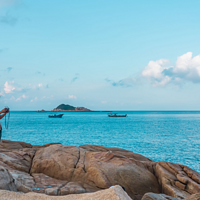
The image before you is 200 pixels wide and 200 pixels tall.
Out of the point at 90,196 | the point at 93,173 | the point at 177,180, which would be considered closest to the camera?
the point at 90,196

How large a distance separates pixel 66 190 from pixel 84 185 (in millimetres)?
1492

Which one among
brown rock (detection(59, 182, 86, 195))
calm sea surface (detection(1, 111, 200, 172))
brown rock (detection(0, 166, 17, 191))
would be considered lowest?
calm sea surface (detection(1, 111, 200, 172))

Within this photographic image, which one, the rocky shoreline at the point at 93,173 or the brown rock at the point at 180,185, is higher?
the rocky shoreline at the point at 93,173

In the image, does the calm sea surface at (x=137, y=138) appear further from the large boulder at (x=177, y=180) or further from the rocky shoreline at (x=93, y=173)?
the rocky shoreline at (x=93, y=173)

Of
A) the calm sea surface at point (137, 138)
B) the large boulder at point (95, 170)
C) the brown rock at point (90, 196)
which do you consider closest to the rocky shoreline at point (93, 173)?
the large boulder at point (95, 170)

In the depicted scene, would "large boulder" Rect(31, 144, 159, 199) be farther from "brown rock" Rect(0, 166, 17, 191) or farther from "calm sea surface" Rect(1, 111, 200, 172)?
"calm sea surface" Rect(1, 111, 200, 172)

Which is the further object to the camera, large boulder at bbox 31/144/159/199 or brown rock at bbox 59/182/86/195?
large boulder at bbox 31/144/159/199

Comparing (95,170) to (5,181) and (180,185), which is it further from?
Answer: (5,181)

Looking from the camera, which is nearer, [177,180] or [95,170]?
[95,170]

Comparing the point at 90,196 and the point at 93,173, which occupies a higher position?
the point at 90,196

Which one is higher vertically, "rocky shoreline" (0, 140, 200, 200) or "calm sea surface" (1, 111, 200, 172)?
"rocky shoreline" (0, 140, 200, 200)

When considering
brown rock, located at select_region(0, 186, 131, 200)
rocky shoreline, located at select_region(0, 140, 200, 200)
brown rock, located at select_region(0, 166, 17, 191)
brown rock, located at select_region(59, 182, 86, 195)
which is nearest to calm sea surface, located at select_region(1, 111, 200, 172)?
rocky shoreline, located at select_region(0, 140, 200, 200)

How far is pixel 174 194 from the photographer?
10.4m

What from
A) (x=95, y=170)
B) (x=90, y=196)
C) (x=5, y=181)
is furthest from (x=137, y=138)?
(x=90, y=196)
